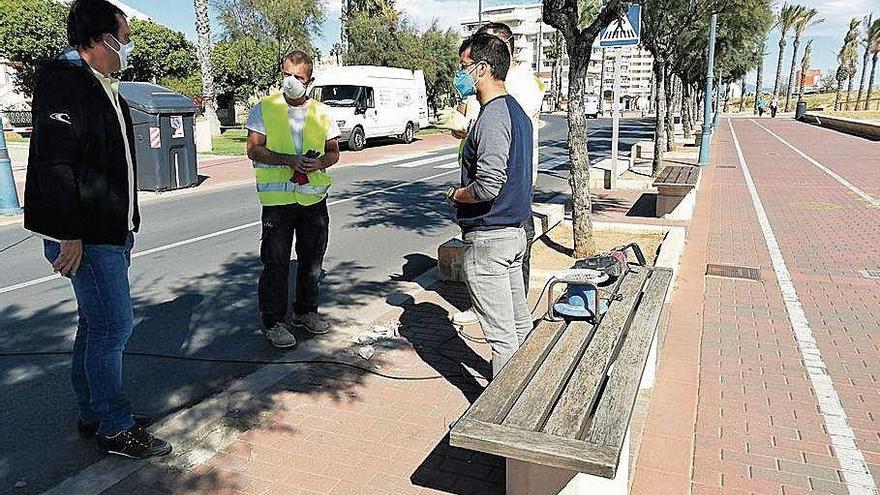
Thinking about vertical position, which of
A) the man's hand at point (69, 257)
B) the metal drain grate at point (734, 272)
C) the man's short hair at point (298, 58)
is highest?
the man's short hair at point (298, 58)

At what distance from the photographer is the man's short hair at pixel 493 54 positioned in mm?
3352

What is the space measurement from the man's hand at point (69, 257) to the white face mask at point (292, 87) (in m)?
1.91

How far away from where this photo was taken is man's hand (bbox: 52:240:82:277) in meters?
3.05

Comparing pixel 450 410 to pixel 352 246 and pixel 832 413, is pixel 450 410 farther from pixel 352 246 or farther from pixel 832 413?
pixel 352 246

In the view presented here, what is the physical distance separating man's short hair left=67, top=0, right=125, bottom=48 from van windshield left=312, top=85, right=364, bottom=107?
21819mm

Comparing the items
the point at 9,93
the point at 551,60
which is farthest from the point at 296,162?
the point at 551,60

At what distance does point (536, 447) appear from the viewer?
2.39 metres

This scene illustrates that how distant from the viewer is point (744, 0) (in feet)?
50.3

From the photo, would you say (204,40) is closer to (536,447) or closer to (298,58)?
(298,58)

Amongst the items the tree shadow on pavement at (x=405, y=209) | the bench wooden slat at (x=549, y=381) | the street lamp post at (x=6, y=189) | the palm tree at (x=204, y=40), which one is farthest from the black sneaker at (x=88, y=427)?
the palm tree at (x=204, y=40)

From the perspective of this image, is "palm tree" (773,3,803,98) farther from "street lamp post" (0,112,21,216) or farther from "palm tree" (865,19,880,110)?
"street lamp post" (0,112,21,216)

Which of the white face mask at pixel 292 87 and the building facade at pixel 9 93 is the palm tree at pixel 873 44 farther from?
the white face mask at pixel 292 87

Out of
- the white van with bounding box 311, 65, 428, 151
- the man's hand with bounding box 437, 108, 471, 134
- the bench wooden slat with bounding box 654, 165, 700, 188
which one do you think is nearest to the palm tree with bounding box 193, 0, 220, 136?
the white van with bounding box 311, 65, 428, 151

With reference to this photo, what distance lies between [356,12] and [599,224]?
103ft
